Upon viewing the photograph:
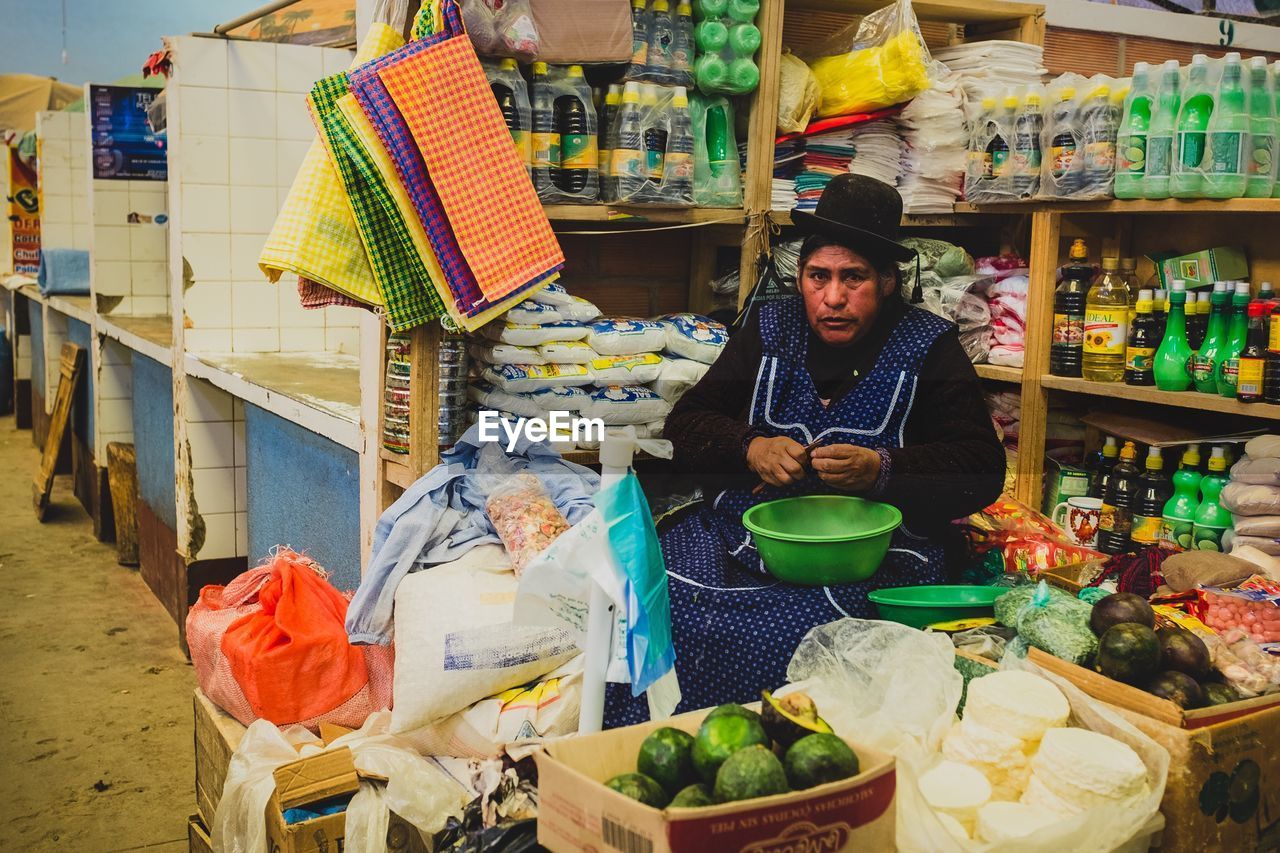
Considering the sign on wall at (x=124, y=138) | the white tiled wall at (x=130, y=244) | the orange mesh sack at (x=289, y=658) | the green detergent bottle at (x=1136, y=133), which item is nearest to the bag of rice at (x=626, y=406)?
the orange mesh sack at (x=289, y=658)

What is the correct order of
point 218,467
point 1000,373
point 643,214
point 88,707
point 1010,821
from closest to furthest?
point 1010,821 → point 643,214 → point 1000,373 → point 88,707 → point 218,467

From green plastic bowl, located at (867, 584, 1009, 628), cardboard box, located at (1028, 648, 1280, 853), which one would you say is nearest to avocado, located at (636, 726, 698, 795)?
cardboard box, located at (1028, 648, 1280, 853)

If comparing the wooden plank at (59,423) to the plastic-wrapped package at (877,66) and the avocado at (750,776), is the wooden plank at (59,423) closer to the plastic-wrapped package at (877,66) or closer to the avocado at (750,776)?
the plastic-wrapped package at (877,66)

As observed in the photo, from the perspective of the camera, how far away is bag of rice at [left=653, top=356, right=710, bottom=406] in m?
3.02

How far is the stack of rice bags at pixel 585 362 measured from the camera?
9.19ft

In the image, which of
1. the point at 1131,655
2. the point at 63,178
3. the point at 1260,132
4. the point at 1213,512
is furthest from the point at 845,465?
the point at 63,178

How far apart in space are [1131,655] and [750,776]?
766mm

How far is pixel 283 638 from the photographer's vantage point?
279 cm

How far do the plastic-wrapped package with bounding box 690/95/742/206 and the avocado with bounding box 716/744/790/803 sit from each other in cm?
198

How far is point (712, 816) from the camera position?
126 centimetres

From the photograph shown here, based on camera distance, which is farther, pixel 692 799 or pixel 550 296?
pixel 550 296

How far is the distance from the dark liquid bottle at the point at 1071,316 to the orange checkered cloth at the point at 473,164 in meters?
1.43

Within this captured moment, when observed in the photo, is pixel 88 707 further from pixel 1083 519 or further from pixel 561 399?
pixel 1083 519

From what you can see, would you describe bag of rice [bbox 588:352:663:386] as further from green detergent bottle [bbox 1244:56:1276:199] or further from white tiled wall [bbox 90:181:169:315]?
white tiled wall [bbox 90:181:169:315]
